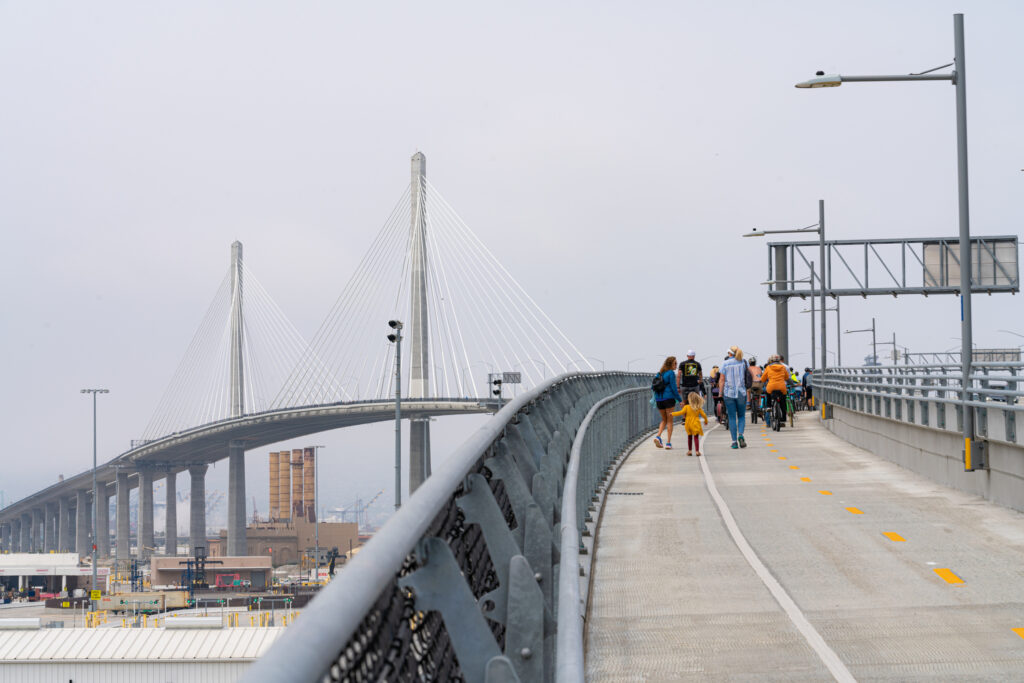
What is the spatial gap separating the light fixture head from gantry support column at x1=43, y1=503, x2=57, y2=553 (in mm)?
127783

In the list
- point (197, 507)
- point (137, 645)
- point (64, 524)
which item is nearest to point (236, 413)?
point (197, 507)

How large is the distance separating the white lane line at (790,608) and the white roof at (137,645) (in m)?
28.1

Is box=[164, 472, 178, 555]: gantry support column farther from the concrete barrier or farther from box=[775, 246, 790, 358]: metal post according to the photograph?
the concrete barrier

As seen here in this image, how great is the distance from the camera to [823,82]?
1719cm

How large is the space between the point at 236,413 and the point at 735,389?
7671 cm

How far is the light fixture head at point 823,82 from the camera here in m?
17.0

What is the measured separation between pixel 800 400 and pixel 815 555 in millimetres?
38424

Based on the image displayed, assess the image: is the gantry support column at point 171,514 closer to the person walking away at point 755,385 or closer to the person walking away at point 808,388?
the person walking away at point 808,388

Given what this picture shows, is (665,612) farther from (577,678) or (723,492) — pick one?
(723,492)

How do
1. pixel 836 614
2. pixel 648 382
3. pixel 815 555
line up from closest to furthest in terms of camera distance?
pixel 836 614 < pixel 815 555 < pixel 648 382

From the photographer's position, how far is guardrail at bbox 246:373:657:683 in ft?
5.65

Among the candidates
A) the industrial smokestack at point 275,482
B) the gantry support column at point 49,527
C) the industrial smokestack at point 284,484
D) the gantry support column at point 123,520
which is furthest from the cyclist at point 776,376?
the industrial smokestack at point 275,482

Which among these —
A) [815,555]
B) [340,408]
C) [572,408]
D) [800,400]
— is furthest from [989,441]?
[340,408]

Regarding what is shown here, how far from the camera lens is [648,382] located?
37562mm
